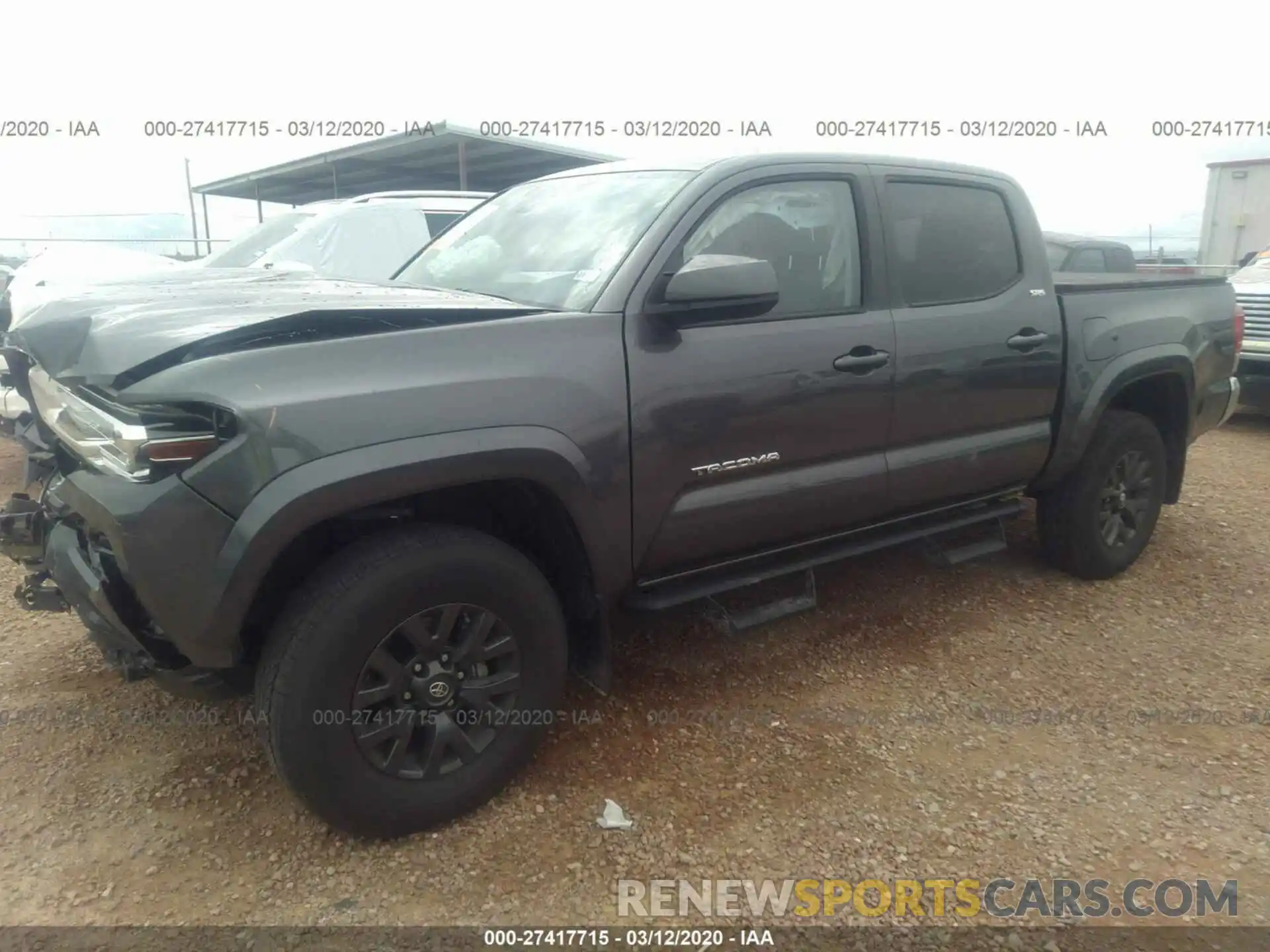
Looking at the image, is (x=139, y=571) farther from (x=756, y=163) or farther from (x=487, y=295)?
(x=756, y=163)

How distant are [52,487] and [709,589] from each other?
1.96 m

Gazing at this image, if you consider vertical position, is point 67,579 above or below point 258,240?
below

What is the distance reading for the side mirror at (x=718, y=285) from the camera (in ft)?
8.33

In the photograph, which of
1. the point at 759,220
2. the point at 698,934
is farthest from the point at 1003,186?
the point at 698,934

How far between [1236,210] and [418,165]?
600 inches

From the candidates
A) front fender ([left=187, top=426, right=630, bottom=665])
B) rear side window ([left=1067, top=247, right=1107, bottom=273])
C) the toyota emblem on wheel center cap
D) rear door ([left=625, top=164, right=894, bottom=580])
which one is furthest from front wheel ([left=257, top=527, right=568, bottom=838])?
rear side window ([left=1067, top=247, right=1107, bottom=273])

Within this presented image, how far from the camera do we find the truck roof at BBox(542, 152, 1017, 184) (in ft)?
9.82

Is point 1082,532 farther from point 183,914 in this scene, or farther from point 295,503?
point 183,914

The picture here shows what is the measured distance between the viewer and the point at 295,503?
2.02 m

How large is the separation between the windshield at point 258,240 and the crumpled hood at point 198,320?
197 inches

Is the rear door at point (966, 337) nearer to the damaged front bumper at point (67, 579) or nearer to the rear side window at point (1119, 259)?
the damaged front bumper at point (67, 579)

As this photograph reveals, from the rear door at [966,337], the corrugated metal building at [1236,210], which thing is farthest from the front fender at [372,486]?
the corrugated metal building at [1236,210]

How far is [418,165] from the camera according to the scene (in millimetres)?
15914

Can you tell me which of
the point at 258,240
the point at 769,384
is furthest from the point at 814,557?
the point at 258,240
